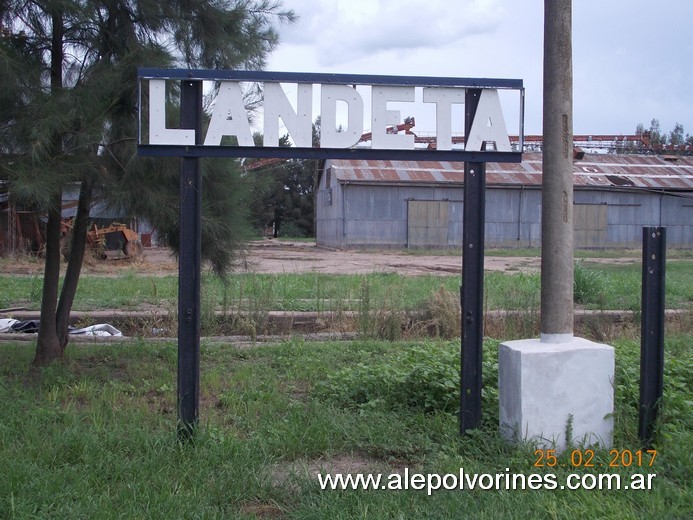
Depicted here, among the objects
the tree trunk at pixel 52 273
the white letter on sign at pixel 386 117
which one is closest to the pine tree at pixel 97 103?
the tree trunk at pixel 52 273

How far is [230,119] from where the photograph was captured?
5.03 meters

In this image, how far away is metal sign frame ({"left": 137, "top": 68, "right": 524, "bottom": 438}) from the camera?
4977 mm

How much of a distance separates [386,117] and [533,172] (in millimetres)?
34913

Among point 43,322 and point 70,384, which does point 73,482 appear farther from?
point 43,322

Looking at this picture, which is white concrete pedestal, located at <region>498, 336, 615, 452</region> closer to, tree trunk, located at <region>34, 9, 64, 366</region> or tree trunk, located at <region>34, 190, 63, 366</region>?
tree trunk, located at <region>34, 9, 64, 366</region>

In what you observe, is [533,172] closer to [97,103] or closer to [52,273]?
[52,273]

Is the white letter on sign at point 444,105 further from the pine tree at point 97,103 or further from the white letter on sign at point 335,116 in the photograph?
the pine tree at point 97,103

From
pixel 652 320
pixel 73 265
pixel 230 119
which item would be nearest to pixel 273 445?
pixel 230 119

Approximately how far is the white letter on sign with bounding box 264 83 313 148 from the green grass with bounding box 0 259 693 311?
137 inches

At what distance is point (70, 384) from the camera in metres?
6.62

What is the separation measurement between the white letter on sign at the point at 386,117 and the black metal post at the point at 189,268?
118cm

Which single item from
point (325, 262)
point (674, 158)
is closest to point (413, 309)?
point (325, 262)

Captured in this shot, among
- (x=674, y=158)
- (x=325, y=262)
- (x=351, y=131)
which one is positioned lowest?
(x=325, y=262)

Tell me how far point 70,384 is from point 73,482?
100 inches
